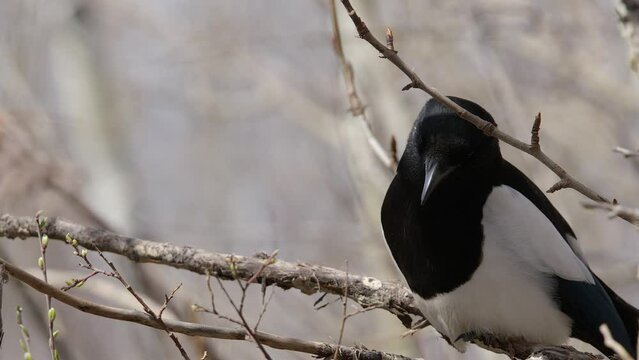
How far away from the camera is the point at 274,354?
4.07m

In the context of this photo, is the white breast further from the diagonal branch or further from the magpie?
the diagonal branch

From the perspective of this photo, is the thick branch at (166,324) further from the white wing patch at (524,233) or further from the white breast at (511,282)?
the white wing patch at (524,233)

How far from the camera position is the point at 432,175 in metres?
2.49

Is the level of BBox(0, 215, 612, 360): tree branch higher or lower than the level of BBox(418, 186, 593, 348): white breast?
higher

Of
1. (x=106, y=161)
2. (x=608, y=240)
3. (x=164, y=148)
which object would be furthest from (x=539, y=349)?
(x=164, y=148)

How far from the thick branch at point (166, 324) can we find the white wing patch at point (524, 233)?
23.2 inches

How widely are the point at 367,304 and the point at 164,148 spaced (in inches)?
266

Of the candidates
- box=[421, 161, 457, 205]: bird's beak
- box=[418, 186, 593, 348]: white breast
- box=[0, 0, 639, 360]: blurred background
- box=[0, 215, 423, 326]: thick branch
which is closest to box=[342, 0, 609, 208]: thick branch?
box=[421, 161, 457, 205]: bird's beak

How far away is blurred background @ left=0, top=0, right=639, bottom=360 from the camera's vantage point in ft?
15.4

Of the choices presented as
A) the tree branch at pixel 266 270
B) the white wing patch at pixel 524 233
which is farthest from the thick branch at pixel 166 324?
the white wing patch at pixel 524 233

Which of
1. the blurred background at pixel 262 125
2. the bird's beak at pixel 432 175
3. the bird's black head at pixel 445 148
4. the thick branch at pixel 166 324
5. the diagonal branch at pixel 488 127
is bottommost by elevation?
the thick branch at pixel 166 324

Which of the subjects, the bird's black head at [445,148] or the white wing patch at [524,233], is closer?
the bird's black head at [445,148]

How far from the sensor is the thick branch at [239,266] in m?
2.76

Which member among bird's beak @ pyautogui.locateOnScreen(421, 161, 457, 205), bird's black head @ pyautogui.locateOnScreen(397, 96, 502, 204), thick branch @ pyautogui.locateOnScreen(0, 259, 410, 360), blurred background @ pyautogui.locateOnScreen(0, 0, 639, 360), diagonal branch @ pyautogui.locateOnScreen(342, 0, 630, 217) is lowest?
thick branch @ pyautogui.locateOnScreen(0, 259, 410, 360)
